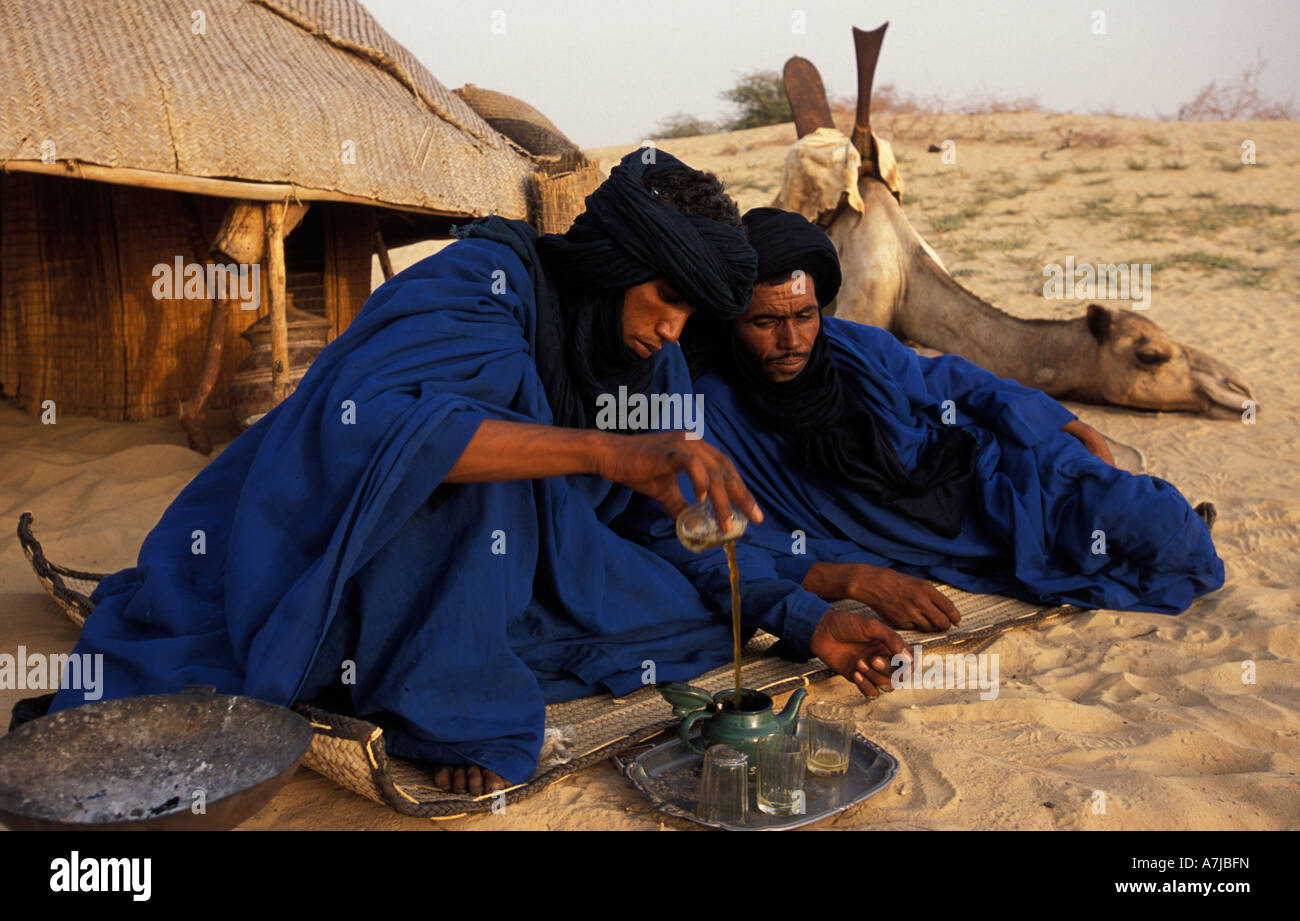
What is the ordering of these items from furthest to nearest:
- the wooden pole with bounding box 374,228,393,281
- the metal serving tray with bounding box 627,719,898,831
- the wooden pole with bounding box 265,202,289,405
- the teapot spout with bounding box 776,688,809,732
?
the wooden pole with bounding box 374,228,393,281
the wooden pole with bounding box 265,202,289,405
the teapot spout with bounding box 776,688,809,732
the metal serving tray with bounding box 627,719,898,831

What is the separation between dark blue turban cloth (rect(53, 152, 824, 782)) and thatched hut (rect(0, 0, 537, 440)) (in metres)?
2.99

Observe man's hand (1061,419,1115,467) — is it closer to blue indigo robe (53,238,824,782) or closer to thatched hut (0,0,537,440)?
blue indigo robe (53,238,824,782)

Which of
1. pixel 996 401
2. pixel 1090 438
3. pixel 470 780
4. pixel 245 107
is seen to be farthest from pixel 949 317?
pixel 470 780

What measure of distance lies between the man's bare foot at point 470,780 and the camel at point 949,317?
5.54 meters

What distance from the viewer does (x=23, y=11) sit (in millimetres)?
4891

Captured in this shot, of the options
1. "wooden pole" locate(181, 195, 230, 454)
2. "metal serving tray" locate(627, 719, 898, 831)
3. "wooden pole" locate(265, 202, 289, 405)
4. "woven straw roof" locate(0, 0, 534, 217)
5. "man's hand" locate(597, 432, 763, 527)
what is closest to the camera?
"man's hand" locate(597, 432, 763, 527)

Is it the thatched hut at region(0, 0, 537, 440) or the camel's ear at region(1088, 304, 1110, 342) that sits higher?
the thatched hut at region(0, 0, 537, 440)

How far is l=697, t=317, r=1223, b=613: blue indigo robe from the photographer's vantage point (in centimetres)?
374

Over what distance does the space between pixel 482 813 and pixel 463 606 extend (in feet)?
1.54

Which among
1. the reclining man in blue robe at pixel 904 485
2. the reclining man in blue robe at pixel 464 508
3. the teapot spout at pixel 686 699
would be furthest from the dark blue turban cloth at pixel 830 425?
the teapot spout at pixel 686 699

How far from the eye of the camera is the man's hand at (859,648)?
289 centimetres

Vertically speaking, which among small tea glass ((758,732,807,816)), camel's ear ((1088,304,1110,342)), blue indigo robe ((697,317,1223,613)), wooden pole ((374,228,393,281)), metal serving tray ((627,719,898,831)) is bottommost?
metal serving tray ((627,719,898,831))

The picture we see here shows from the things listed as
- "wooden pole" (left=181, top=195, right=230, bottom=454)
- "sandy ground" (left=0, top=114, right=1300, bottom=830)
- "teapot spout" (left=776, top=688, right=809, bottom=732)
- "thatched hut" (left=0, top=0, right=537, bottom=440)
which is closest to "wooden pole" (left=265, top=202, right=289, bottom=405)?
"thatched hut" (left=0, top=0, right=537, bottom=440)

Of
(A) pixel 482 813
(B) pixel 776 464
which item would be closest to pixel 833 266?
(B) pixel 776 464
